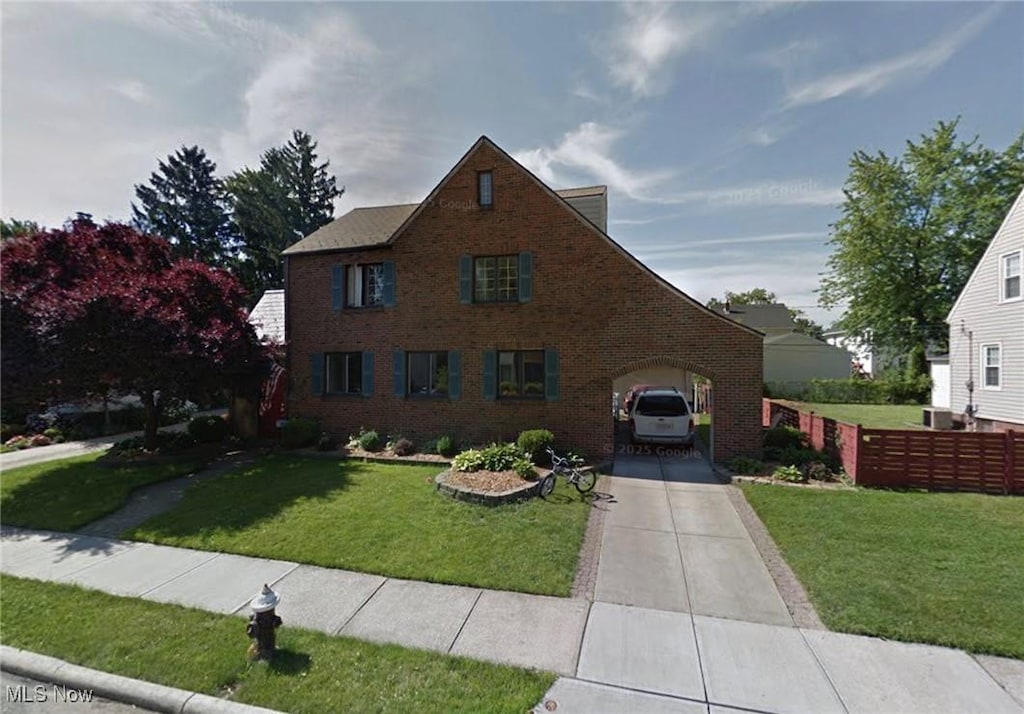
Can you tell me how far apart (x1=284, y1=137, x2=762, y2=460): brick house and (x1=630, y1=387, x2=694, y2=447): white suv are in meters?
1.50

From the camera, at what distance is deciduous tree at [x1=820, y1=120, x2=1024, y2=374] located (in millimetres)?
24234

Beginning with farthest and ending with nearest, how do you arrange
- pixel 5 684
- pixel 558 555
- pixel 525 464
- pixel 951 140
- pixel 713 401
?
pixel 951 140 → pixel 713 401 → pixel 525 464 → pixel 558 555 → pixel 5 684

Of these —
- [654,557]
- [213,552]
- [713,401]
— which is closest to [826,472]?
[713,401]

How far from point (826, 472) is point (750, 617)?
636cm

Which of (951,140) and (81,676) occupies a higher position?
(951,140)

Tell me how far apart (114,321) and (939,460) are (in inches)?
681

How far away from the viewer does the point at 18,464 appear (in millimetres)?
11445

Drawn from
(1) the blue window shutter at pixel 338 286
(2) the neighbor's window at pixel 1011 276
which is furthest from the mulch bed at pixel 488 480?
(2) the neighbor's window at pixel 1011 276

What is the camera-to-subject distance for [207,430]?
41.3ft

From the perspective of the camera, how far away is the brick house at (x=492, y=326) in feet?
34.7

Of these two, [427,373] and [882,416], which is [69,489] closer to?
[427,373]

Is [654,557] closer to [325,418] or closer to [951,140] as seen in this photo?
[325,418]

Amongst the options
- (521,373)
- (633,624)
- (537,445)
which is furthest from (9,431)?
(633,624)

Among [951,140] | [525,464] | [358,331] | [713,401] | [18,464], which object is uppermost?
[951,140]
